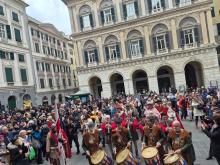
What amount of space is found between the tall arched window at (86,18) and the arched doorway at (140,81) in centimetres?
942

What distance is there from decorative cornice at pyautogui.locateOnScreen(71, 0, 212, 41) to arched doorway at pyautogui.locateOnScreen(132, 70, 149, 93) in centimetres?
675

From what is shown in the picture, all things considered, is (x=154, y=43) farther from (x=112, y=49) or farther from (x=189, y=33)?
(x=112, y=49)

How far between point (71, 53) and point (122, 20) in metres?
32.8

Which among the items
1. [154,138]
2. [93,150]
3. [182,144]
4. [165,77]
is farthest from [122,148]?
[165,77]

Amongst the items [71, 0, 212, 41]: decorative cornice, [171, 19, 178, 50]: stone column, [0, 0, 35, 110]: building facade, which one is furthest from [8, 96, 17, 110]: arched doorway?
[171, 19, 178, 50]: stone column

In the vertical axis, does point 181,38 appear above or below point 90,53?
above

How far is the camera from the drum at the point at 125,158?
27.7 feet

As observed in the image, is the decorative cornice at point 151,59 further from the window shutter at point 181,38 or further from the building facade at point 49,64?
the building facade at point 49,64

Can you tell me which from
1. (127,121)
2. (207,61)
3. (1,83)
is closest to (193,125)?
(127,121)

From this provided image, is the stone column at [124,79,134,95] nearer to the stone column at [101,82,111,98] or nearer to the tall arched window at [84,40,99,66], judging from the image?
the stone column at [101,82,111,98]

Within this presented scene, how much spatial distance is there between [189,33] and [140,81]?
9.71 metres

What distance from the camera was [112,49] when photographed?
145 ft

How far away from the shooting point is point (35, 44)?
165 feet

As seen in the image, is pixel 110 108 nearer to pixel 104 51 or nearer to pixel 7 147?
pixel 7 147
